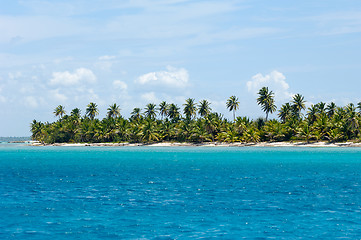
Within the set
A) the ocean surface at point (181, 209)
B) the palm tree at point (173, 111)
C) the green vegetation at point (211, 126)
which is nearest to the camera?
the ocean surface at point (181, 209)

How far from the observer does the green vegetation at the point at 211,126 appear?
443 feet

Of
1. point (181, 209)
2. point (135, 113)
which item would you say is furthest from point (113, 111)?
point (181, 209)

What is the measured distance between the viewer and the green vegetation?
13488 cm

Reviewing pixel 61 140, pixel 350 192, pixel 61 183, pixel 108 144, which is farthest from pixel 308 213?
pixel 61 140

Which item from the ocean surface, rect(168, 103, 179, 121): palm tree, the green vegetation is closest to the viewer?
the ocean surface

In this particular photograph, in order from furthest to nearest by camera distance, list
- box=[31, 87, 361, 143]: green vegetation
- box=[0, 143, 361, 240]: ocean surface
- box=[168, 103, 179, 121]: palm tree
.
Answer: box=[168, 103, 179, 121]: palm tree → box=[31, 87, 361, 143]: green vegetation → box=[0, 143, 361, 240]: ocean surface

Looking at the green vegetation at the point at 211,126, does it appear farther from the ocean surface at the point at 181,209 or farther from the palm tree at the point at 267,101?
the ocean surface at the point at 181,209

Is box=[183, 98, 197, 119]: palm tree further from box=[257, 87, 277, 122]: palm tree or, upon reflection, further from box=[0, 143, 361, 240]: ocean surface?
box=[0, 143, 361, 240]: ocean surface

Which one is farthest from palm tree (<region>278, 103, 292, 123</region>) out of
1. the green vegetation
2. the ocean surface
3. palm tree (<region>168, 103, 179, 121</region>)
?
the ocean surface

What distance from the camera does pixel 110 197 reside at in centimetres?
3300

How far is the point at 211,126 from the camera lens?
15612 centimetres

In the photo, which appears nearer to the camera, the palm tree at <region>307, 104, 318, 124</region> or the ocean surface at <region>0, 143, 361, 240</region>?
the ocean surface at <region>0, 143, 361, 240</region>

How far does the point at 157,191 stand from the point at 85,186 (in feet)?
26.9

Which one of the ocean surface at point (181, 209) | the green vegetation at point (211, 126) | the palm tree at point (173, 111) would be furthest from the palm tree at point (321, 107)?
the ocean surface at point (181, 209)
